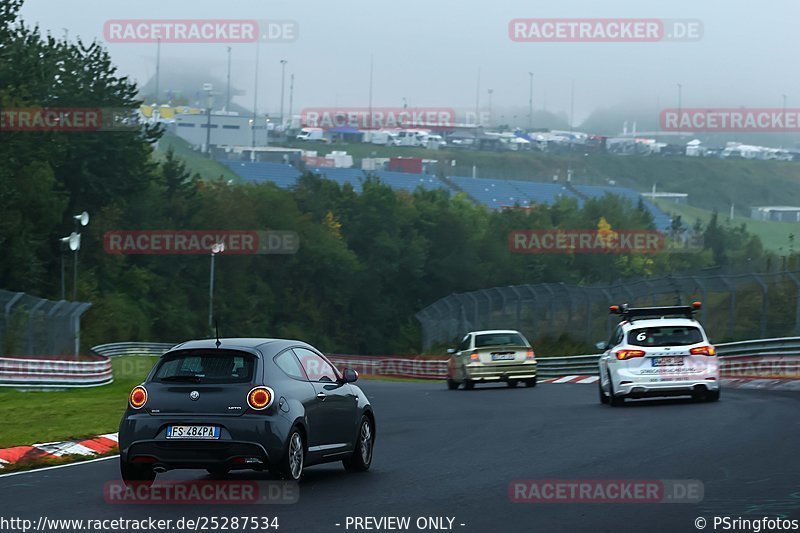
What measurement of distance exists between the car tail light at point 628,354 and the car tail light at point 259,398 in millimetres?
12363

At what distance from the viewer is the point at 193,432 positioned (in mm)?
12789

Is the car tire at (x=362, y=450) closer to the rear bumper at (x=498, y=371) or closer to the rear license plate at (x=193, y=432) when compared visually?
the rear license plate at (x=193, y=432)

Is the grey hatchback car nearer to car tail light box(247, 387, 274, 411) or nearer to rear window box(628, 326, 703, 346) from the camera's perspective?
car tail light box(247, 387, 274, 411)

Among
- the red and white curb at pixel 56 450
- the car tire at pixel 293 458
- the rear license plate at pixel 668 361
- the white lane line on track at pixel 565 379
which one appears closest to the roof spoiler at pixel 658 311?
the rear license plate at pixel 668 361

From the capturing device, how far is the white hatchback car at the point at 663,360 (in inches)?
952

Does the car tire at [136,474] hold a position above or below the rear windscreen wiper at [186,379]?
below

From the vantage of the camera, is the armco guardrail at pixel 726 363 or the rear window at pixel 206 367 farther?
the armco guardrail at pixel 726 363

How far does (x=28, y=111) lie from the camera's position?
71250 mm

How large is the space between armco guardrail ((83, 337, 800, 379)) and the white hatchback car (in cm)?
1083

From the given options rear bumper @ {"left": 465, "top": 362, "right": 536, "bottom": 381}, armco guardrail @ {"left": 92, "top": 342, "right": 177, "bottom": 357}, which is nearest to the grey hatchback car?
rear bumper @ {"left": 465, "top": 362, "right": 536, "bottom": 381}

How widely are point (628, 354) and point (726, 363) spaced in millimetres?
14917

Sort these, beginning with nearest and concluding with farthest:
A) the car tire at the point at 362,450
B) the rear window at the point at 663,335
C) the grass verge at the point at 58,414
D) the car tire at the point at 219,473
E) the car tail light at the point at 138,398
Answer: the car tail light at the point at 138,398 → the car tire at the point at 219,473 → the car tire at the point at 362,450 → the grass verge at the point at 58,414 → the rear window at the point at 663,335

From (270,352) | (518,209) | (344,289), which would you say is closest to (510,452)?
(270,352)

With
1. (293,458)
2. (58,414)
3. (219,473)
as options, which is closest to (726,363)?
(58,414)
